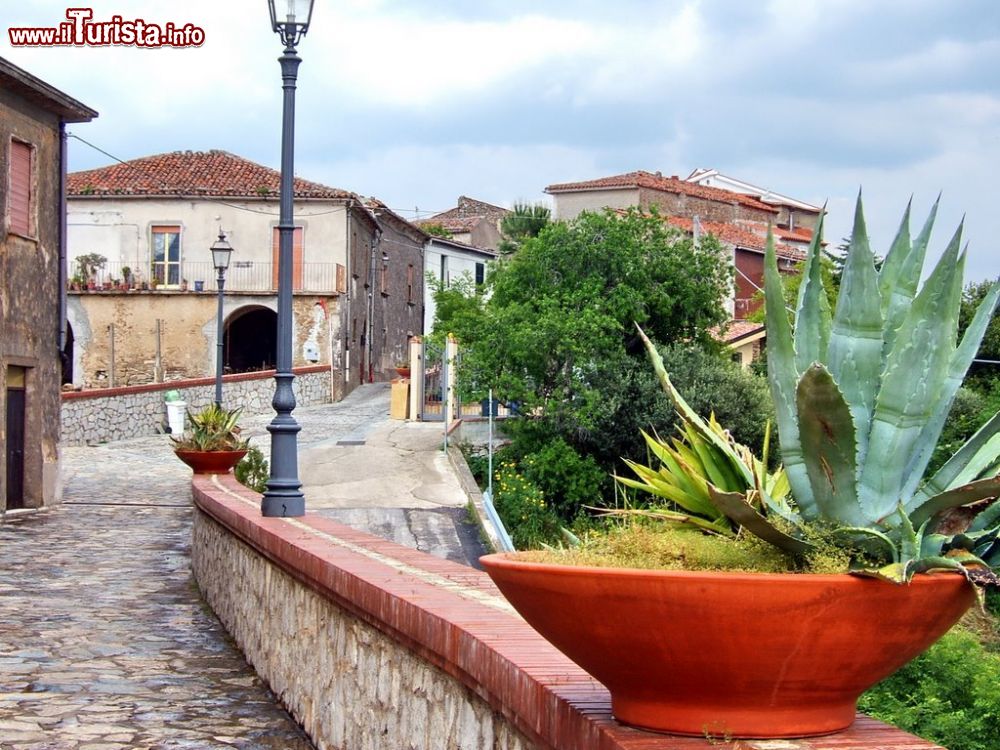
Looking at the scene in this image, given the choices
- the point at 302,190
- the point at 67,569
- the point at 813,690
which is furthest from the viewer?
the point at 302,190

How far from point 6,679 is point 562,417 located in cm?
2419

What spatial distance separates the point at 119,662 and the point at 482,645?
5.90m

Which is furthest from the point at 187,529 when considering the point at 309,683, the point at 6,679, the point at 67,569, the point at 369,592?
the point at 369,592

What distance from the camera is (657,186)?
59.1 meters

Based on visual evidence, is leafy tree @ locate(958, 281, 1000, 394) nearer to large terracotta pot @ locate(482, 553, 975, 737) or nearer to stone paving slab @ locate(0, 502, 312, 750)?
stone paving slab @ locate(0, 502, 312, 750)

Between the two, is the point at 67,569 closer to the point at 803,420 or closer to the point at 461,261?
the point at 803,420

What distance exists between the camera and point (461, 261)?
63375 millimetres

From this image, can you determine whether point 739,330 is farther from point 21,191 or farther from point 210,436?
point 210,436

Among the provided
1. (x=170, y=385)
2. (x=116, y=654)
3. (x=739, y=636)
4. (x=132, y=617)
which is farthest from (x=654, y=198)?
(x=739, y=636)

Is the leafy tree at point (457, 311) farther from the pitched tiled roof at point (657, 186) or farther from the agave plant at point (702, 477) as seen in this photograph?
the agave plant at point (702, 477)

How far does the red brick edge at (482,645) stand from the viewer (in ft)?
8.36

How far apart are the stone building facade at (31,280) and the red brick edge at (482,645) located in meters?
14.3

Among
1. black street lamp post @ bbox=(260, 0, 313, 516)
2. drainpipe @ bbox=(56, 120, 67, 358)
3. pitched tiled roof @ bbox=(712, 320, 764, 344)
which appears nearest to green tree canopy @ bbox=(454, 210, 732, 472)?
pitched tiled roof @ bbox=(712, 320, 764, 344)

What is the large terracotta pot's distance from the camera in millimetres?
2336
